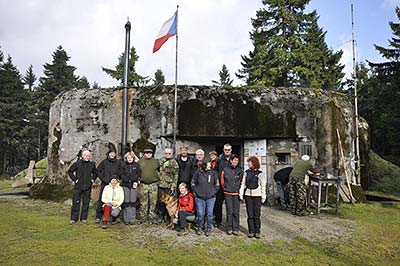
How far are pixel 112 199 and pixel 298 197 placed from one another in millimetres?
4052

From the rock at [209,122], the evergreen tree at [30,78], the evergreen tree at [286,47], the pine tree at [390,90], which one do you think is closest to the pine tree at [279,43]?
the evergreen tree at [286,47]

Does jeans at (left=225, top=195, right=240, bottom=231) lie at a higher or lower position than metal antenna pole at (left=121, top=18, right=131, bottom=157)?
lower

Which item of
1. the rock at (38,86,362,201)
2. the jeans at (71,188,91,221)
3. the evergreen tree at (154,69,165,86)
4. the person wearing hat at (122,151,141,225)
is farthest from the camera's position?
the evergreen tree at (154,69,165,86)

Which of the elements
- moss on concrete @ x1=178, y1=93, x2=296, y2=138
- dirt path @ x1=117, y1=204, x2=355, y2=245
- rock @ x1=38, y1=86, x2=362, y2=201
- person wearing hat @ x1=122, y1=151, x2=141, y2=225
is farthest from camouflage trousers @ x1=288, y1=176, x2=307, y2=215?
person wearing hat @ x1=122, y1=151, x2=141, y2=225

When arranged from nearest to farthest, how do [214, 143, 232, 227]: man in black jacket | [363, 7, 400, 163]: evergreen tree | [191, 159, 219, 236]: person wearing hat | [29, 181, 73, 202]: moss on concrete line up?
[191, 159, 219, 236]: person wearing hat < [214, 143, 232, 227]: man in black jacket < [29, 181, 73, 202]: moss on concrete < [363, 7, 400, 163]: evergreen tree

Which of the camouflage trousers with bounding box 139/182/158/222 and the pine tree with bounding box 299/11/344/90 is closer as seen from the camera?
the camouflage trousers with bounding box 139/182/158/222

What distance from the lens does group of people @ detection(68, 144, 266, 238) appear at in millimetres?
5168

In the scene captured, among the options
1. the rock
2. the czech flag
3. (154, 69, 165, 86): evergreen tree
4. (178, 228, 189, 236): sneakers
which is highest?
(154, 69, 165, 86): evergreen tree

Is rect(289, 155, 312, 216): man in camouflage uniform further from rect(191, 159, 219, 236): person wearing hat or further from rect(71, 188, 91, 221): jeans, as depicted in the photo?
rect(71, 188, 91, 221): jeans

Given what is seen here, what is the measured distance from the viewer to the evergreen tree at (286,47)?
61.4 feet

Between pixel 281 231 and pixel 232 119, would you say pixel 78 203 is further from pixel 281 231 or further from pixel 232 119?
pixel 232 119

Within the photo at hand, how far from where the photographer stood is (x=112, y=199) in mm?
5781

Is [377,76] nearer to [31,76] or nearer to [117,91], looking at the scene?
[117,91]

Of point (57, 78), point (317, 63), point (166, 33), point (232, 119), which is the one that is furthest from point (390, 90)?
point (57, 78)
